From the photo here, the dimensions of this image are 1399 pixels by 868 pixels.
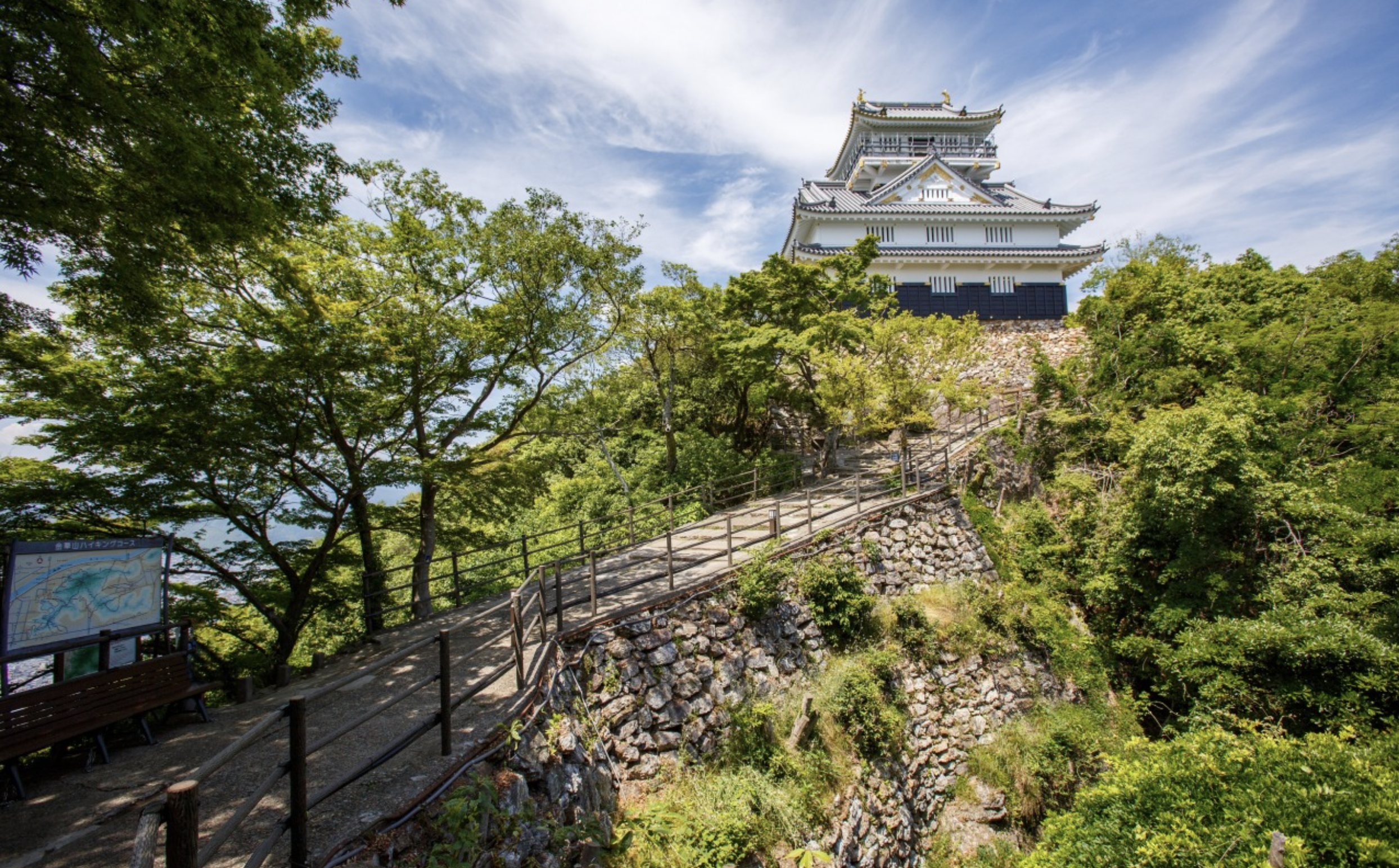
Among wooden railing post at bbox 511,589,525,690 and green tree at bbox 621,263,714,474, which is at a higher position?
green tree at bbox 621,263,714,474

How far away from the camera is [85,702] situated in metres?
5.02

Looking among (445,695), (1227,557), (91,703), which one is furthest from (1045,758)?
(91,703)

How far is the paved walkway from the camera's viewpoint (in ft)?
12.5

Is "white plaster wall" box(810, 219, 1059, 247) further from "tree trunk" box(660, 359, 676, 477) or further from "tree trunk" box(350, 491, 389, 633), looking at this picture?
"tree trunk" box(350, 491, 389, 633)

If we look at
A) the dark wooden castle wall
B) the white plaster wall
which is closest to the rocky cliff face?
the dark wooden castle wall

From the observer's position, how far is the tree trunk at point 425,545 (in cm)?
1033

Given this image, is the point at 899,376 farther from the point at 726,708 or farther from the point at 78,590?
the point at 78,590

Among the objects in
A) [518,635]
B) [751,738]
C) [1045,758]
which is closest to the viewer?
[518,635]

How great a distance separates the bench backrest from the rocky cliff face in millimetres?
3804

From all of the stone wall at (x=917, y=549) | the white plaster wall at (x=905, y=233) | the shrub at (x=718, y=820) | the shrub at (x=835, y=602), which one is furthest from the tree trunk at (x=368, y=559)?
the white plaster wall at (x=905, y=233)

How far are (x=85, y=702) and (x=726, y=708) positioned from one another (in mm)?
6980

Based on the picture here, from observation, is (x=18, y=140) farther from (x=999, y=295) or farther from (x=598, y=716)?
(x=999, y=295)

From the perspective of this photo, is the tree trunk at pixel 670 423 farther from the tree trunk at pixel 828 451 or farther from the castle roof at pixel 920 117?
the castle roof at pixel 920 117

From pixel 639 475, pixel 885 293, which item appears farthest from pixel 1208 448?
pixel 639 475
